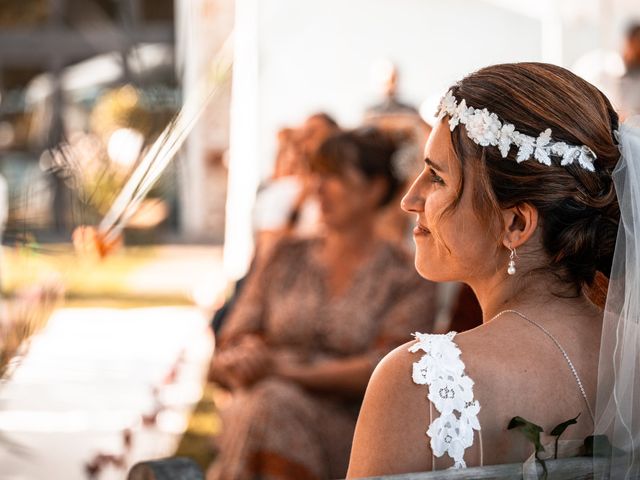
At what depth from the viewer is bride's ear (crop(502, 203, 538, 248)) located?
1658mm

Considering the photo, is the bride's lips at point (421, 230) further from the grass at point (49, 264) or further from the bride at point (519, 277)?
the grass at point (49, 264)

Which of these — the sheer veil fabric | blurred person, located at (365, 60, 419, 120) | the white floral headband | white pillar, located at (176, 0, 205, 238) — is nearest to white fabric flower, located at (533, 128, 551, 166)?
the white floral headband

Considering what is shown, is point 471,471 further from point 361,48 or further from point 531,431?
point 361,48

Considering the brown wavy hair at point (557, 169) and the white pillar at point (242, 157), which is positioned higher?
the brown wavy hair at point (557, 169)

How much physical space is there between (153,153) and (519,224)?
2.01ft

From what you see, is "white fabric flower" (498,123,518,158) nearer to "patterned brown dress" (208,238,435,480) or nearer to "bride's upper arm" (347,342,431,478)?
"bride's upper arm" (347,342,431,478)

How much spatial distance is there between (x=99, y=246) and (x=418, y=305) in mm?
2078

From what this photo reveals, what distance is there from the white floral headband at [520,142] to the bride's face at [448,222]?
6 cm

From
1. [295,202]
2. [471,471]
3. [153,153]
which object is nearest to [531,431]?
[471,471]

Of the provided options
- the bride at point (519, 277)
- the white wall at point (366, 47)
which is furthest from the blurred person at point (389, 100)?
the bride at point (519, 277)

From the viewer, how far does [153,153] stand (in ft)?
4.78

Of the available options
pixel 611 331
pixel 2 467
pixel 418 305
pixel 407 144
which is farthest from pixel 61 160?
pixel 2 467

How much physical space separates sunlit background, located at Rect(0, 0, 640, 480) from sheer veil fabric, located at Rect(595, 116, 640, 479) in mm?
416

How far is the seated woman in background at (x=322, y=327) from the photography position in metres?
3.36
